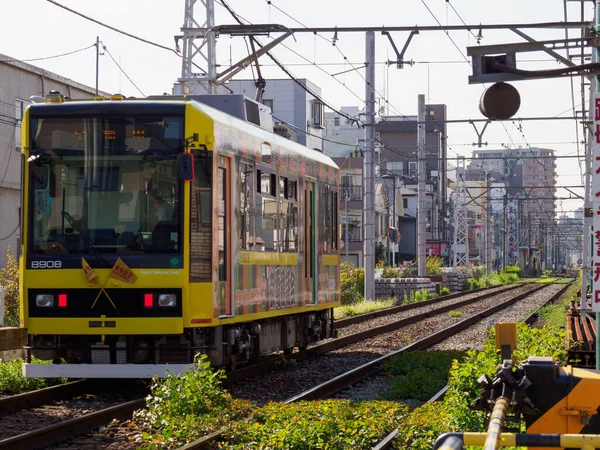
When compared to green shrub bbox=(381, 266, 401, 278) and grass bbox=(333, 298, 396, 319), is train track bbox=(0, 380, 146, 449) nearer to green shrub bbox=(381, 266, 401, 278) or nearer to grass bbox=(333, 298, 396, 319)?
grass bbox=(333, 298, 396, 319)

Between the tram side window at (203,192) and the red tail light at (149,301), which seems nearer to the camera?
A: the red tail light at (149,301)

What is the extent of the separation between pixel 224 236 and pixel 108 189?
1677 mm

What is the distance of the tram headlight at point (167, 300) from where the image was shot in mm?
12703

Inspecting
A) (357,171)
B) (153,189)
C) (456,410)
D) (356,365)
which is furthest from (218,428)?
(357,171)

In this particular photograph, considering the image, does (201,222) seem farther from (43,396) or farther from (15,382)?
(15,382)

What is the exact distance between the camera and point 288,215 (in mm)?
16453

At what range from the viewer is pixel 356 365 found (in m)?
17.7

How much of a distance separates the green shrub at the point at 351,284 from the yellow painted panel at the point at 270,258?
21.5 m

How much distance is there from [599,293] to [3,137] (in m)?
30.2

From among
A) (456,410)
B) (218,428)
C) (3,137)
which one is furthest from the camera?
(3,137)

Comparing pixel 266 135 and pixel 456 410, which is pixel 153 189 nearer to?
pixel 266 135

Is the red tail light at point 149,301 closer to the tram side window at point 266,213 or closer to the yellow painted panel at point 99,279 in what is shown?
the yellow painted panel at point 99,279

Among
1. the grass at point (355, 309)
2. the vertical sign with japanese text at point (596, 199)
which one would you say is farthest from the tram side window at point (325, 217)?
the grass at point (355, 309)

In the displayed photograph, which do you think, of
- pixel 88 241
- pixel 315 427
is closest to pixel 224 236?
pixel 88 241
